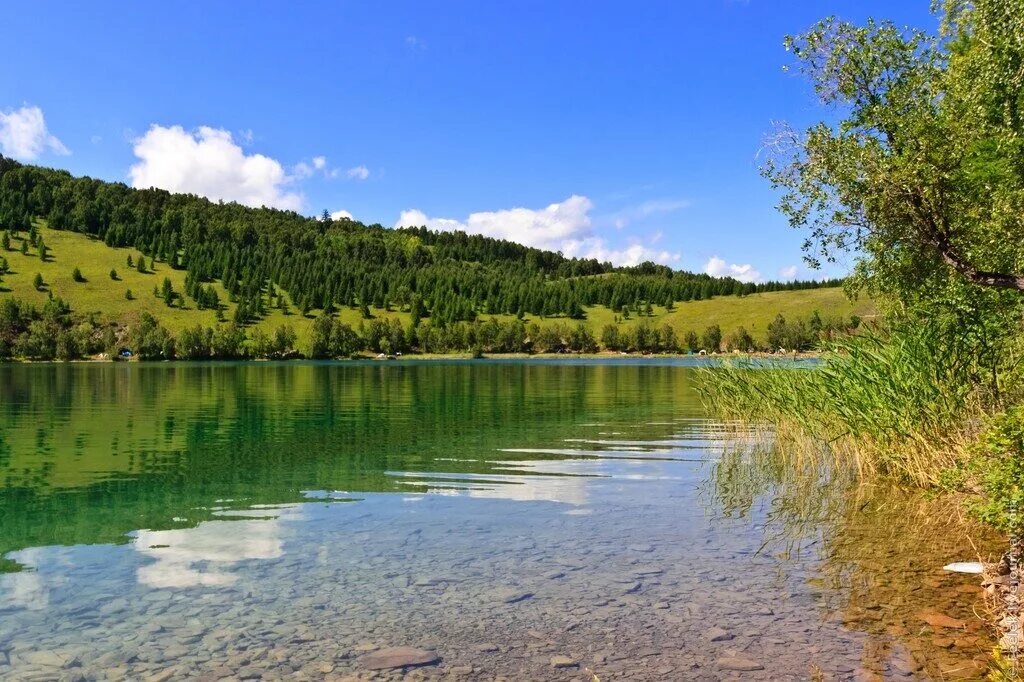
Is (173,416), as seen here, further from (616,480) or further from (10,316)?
(10,316)

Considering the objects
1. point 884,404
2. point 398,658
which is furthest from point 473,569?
point 884,404

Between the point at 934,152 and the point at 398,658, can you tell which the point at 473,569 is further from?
the point at 934,152

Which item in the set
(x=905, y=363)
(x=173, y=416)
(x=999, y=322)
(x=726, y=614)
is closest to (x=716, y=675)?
(x=726, y=614)

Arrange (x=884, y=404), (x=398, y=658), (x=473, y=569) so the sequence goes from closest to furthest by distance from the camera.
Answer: (x=398, y=658), (x=473, y=569), (x=884, y=404)

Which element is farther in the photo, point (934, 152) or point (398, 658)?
point (934, 152)

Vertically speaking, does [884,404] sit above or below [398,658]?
above

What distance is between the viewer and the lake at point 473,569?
968cm

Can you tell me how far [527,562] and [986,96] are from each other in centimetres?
1417

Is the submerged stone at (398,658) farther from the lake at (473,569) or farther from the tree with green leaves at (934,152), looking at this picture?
the tree with green leaves at (934,152)

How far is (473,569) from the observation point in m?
13.8

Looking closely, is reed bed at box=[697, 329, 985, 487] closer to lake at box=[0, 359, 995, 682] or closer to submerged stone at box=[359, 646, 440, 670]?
lake at box=[0, 359, 995, 682]

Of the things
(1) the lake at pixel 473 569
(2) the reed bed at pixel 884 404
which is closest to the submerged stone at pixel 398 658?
(1) the lake at pixel 473 569

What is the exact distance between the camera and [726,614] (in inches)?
440

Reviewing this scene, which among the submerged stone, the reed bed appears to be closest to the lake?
the submerged stone
